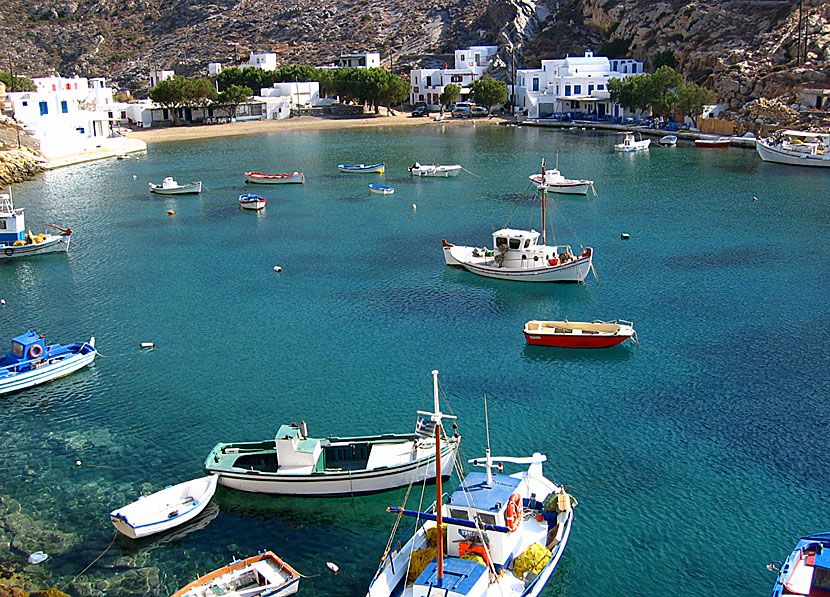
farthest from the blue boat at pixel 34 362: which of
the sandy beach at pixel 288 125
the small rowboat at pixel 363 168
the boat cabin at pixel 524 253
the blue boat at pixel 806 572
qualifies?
the sandy beach at pixel 288 125

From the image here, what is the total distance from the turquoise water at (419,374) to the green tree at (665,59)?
7262 centimetres

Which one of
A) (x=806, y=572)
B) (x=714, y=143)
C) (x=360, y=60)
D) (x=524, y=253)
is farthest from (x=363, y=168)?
(x=360, y=60)

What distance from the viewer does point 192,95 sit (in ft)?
521

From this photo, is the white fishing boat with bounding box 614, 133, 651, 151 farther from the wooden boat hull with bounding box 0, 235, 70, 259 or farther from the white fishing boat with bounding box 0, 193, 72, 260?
the wooden boat hull with bounding box 0, 235, 70, 259

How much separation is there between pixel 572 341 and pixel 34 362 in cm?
2787

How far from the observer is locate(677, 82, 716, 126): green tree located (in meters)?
126

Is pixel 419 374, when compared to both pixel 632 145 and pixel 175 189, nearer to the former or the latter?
pixel 175 189

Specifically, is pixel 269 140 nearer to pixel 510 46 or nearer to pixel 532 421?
pixel 510 46

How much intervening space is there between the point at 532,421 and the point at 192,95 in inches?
5475

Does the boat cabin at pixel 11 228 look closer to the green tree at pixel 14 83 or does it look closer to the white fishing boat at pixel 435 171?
the white fishing boat at pixel 435 171

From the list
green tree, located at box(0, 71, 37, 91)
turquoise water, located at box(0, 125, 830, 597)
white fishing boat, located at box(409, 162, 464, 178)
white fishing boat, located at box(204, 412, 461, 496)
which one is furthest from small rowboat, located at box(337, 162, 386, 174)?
green tree, located at box(0, 71, 37, 91)

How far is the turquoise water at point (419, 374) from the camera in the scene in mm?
28203

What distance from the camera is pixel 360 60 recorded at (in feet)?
636

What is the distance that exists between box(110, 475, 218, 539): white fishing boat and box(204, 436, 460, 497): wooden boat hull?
95 cm
